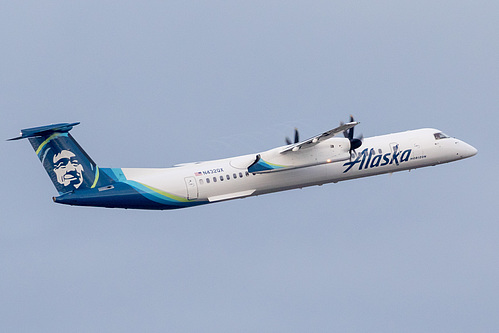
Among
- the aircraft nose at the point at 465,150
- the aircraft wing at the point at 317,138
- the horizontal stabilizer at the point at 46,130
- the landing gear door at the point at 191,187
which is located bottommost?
the landing gear door at the point at 191,187

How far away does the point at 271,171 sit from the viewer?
5225cm

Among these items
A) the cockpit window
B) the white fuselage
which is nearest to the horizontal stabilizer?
Answer: the white fuselage

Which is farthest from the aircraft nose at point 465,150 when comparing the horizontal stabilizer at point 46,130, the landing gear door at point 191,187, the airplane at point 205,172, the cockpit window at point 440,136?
the horizontal stabilizer at point 46,130

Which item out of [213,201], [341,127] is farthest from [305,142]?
[213,201]

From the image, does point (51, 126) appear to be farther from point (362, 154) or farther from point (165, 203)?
point (362, 154)

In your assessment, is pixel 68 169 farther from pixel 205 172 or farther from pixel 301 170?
pixel 301 170

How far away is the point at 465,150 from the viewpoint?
58469mm

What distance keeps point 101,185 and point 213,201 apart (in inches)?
A: 222

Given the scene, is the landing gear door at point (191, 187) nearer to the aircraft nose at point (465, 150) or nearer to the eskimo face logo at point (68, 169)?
the eskimo face logo at point (68, 169)

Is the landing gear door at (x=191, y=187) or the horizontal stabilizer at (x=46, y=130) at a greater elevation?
the horizontal stabilizer at (x=46, y=130)

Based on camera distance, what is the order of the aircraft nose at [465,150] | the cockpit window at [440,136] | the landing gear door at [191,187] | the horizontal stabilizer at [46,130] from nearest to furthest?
the horizontal stabilizer at [46,130]
the landing gear door at [191,187]
the cockpit window at [440,136]
the aircraft nose at [465,150]

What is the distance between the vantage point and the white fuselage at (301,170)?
52125 millimetres

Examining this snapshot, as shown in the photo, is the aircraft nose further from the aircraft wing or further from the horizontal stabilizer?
the horizontal stabilizer

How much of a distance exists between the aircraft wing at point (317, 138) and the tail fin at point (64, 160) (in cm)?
901
